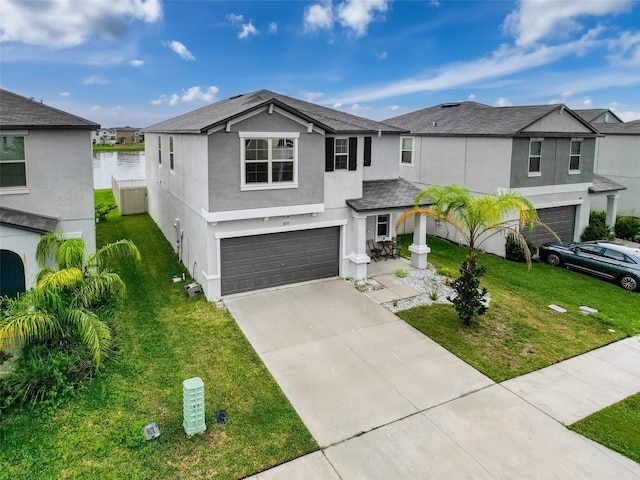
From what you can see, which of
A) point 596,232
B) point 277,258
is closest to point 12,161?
point 277,258

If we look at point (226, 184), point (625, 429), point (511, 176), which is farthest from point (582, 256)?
point (226, 184)

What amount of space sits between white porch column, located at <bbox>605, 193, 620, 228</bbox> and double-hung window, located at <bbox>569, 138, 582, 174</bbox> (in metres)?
3.48

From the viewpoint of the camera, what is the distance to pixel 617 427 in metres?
8.23

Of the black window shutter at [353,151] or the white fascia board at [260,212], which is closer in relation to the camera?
the white fascia board at [260,212]

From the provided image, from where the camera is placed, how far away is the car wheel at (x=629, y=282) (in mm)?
16109

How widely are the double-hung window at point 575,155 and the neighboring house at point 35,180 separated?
64.7 ft

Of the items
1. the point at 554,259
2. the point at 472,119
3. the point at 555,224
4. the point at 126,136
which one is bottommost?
the point at 554,259

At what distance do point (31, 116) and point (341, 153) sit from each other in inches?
356

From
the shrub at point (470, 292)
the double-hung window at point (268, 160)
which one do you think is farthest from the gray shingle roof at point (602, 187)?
the double-hung window at point (268, 160)

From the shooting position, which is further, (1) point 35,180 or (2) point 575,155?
(2) point 575,155

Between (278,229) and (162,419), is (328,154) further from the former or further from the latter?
(162,419)

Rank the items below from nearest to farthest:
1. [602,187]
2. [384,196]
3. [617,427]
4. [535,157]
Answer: [617,427] < [384,196] < [535,157] < [602,187]

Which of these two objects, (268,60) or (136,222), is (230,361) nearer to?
(136,222)

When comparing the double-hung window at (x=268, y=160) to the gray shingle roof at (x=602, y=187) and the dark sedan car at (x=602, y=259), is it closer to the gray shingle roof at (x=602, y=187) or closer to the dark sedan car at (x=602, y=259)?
the dark sedan car at (x=602, y=259)
